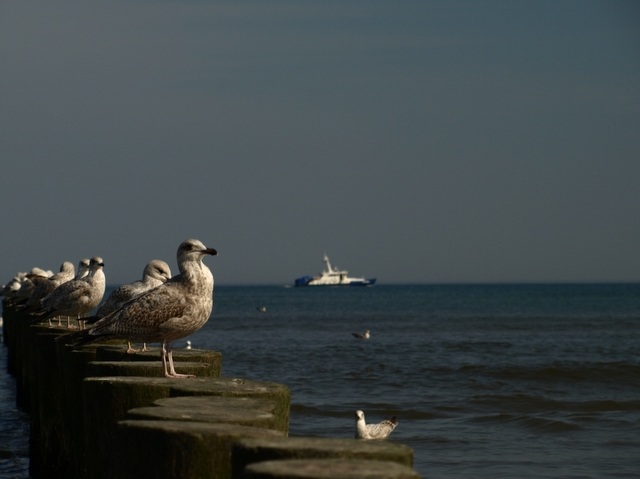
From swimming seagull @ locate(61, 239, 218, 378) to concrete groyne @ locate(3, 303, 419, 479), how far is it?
0.16m

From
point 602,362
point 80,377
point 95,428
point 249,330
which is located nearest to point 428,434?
point 80,377

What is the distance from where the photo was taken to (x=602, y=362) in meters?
23.5

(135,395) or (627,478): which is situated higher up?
(135,395)

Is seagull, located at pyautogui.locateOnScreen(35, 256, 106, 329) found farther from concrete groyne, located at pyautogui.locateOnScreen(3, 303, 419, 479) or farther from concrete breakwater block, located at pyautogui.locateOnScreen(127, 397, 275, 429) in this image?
concrete breakwater block, located at pyautogui.locateOnScreen(127, 397, 275, 429)

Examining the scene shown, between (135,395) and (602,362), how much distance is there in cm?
2086

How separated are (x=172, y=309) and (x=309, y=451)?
3.17 metres

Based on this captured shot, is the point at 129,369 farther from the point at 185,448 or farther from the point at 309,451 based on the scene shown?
the point at 309,451

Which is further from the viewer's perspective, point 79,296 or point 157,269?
point 79,296

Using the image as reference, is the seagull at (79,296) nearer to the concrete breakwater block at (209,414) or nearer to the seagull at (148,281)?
the seagull at (148,281)

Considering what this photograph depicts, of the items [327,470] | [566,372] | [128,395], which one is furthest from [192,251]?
[566,372]

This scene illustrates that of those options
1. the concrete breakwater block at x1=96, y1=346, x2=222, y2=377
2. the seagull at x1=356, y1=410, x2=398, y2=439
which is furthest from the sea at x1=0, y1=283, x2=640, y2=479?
the concrete breakwater block at x1=96, y1=346, x2=222, y2=377

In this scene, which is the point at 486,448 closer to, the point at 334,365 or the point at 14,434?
the point at 14,434

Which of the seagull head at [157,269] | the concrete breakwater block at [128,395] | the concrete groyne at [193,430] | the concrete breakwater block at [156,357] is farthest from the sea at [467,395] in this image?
the concrete breakwater block at [128,395]

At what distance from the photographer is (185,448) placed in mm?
3414
